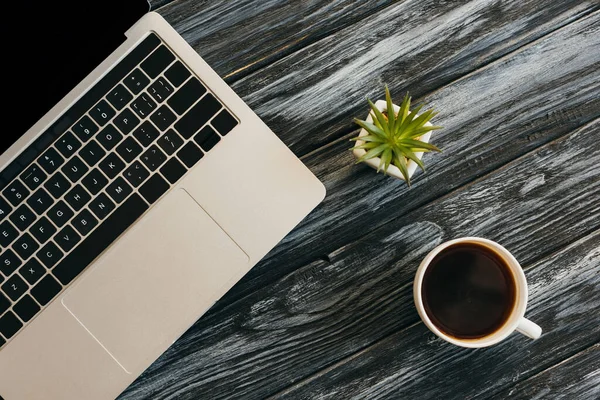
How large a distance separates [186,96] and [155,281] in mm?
222

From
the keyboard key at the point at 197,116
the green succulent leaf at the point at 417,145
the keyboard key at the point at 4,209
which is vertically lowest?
the green succulent leaf at the point at 417,145

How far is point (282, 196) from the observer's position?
0.69 m

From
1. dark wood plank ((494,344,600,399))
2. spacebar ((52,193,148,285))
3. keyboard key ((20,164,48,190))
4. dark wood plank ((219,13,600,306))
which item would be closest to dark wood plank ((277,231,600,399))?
dark wood plank ((494,344,600,399))

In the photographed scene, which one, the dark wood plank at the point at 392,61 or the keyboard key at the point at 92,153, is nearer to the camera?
the keyboard key at the point at 92,153

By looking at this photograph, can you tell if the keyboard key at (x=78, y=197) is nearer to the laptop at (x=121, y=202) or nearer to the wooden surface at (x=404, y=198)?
the laptop at (x=121, y=202)

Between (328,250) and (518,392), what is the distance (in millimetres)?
312

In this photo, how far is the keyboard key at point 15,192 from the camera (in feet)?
2.16

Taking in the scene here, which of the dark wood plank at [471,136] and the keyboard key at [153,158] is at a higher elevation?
the keyboard key at [153,158]

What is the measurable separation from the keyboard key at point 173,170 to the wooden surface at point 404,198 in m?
0.15

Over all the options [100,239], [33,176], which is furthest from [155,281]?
[33,176]

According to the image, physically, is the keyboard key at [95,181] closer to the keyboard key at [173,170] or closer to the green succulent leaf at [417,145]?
the keyboard key at [173,170]

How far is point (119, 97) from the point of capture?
672 millimetres

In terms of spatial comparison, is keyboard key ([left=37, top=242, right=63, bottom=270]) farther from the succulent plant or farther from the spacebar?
the succulent plant

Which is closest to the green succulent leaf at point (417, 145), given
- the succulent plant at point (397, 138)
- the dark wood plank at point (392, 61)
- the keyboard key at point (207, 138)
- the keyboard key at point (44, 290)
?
the succulent plant at point (397, 138)
